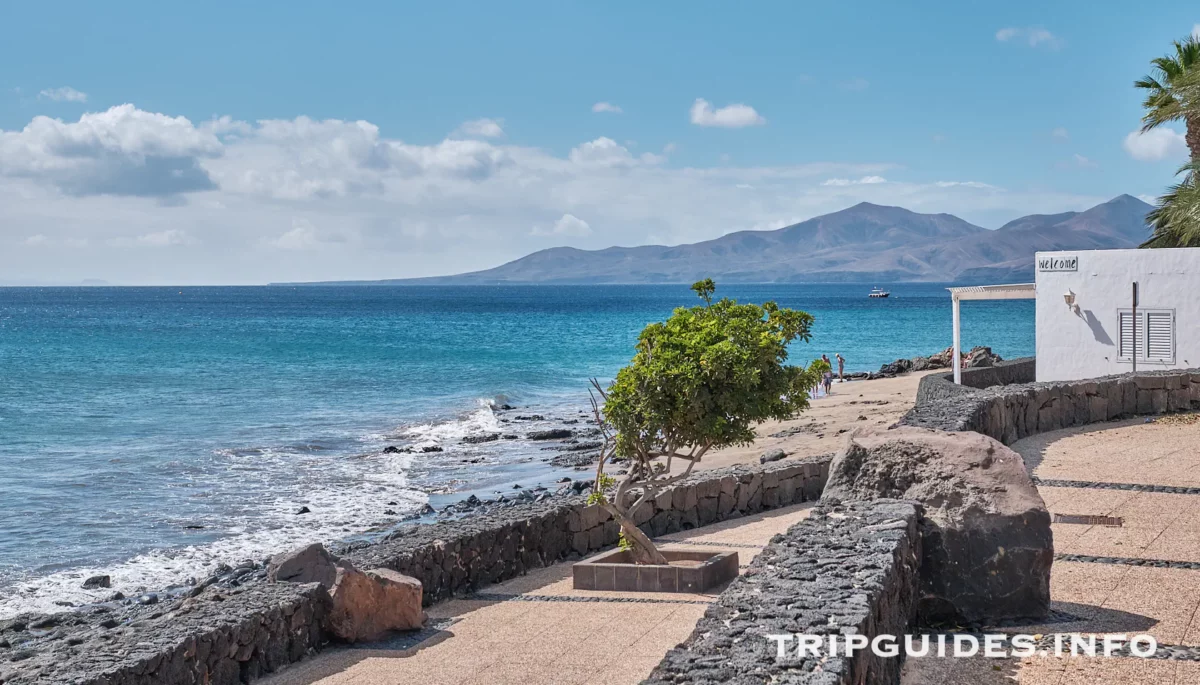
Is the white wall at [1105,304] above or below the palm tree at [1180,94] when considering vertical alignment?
below

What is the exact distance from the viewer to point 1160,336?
80.7ft

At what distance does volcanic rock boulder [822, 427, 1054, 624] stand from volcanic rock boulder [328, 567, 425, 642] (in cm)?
497

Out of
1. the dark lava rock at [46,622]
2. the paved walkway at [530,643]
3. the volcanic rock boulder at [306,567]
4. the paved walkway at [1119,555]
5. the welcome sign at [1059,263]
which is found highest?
the welcome sign at [1059,263]

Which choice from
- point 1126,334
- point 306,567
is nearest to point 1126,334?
point 1126,334

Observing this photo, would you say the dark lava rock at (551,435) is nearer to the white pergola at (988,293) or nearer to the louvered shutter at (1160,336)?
the white pergola at (988,293)

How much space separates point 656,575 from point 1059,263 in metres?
17.7

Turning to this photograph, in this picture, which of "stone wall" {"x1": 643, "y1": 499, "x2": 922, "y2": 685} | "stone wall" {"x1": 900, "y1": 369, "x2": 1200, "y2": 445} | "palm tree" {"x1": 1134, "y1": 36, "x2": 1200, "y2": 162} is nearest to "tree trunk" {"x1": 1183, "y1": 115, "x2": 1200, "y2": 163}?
"palm tree" {"x1": 1134, "y1": 36, "x2": 1200, "y2": 162}

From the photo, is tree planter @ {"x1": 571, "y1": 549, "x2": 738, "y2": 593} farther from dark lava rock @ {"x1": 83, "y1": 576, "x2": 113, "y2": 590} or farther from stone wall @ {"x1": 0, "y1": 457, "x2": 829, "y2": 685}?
dark lava rock @ {"x1": 83, "y1": 576, "x2": 113, "y2": 590}

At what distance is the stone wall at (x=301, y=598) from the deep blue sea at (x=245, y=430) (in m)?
4.87

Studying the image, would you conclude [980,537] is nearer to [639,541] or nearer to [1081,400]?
[639,541]

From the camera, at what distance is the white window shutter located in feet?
82.0

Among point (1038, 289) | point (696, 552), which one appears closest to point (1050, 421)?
point (1038, 289)

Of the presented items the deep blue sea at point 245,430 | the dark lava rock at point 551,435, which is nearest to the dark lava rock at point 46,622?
the deep blue sea at point 245,430

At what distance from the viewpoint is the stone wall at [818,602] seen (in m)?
5.73
